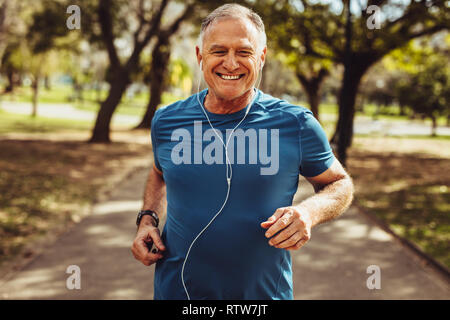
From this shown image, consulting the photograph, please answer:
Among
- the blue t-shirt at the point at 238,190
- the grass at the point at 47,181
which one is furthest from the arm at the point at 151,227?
the grass at the point at 47,181

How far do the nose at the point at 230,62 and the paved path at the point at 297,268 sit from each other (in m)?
3.42

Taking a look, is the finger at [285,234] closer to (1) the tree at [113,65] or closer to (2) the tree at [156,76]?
(1) the tree at [113,65]

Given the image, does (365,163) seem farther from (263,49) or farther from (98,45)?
(263,49)

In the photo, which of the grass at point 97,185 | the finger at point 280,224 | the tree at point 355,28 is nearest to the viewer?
the finger at point 280,224

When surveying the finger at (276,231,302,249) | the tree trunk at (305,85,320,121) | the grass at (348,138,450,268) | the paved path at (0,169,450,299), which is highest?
the tree trunk at (305,85,320,121)

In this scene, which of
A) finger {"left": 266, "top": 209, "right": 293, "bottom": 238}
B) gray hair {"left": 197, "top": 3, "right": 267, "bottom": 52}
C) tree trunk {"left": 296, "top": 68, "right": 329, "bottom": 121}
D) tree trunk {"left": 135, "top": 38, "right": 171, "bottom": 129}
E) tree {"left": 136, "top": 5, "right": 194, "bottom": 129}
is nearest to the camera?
finger {"left": 266, "top": 209, "right": 293, "bottom": 238}

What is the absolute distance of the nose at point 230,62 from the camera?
2.18m

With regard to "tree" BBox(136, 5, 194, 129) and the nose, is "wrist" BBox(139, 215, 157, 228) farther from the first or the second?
"tree" BBox(136, 5, 194, 129)

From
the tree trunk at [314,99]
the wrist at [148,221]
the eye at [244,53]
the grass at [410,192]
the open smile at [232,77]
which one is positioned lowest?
the grass at [410,192]

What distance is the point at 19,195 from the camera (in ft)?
31.2

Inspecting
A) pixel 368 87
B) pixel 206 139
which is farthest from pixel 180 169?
pixel 368 87

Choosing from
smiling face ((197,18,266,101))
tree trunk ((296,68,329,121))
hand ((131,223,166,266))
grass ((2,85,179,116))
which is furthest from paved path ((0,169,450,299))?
grass ((2,85,179,116))

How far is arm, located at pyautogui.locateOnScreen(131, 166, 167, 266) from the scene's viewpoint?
2350 mm
